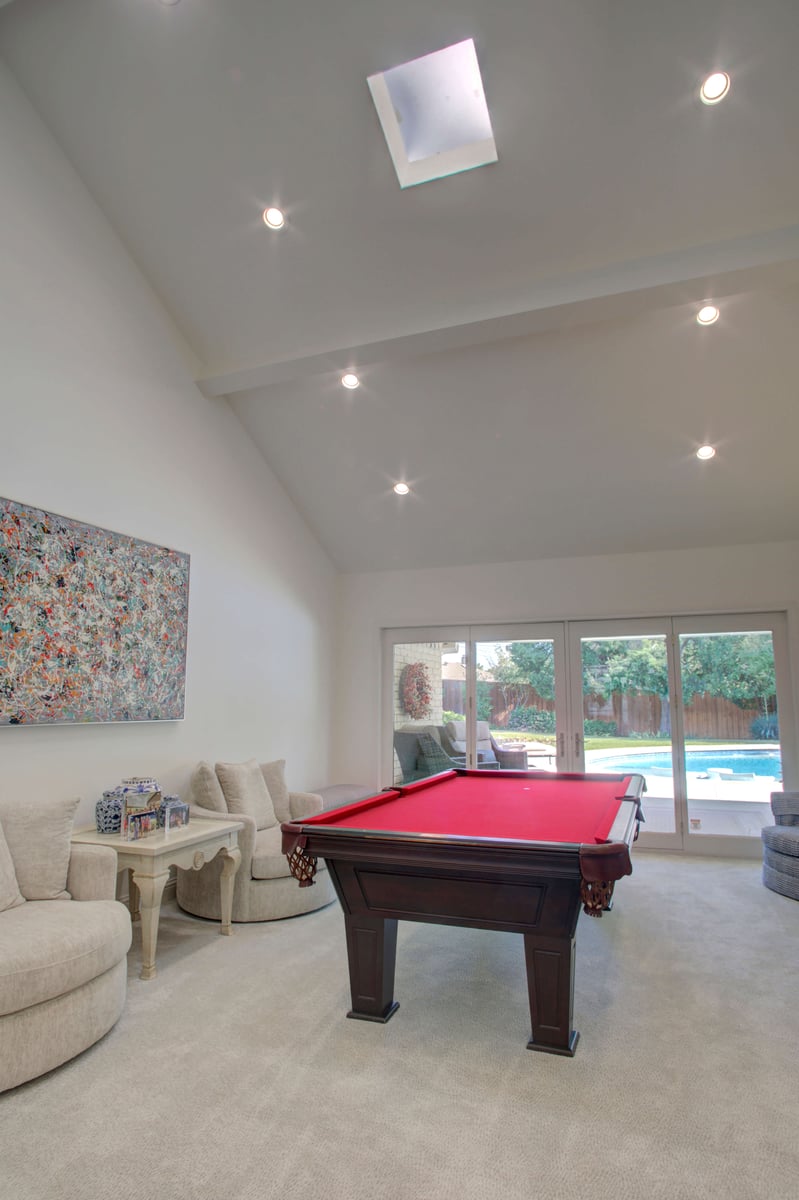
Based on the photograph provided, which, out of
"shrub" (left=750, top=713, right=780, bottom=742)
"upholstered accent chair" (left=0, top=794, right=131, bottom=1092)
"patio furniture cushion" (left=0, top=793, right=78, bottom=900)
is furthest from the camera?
"shrub" (left=750, top=713, right=780, bottom=742)

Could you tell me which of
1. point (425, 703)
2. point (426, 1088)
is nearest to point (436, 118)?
point (426, 1088)

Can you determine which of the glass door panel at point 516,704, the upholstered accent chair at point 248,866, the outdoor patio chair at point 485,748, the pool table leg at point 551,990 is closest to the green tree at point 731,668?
the glass door panel at point 516,704

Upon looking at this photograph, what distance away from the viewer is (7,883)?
2789 mm

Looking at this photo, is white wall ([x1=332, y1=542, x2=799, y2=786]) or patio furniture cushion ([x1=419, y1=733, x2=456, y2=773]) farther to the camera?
patio furniture cushion ([x1=419, y1=733, x2=456, y2=773])

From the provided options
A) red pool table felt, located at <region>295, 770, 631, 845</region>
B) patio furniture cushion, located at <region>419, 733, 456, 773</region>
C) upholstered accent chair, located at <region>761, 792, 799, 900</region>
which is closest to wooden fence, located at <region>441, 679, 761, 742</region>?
patio furniture cushion, located at <region>419, 733, 456, 773</region>

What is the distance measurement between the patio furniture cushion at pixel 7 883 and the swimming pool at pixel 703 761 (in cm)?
457

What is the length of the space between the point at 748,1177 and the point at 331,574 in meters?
5.59

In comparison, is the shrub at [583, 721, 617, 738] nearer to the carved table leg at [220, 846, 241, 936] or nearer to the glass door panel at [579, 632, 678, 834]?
the glass door panel at [579, 632, 678, 834]

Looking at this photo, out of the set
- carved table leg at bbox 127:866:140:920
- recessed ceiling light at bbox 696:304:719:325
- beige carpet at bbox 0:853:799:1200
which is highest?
recessed ceiling light at bbox 696:304:719:325

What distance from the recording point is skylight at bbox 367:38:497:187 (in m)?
3.59

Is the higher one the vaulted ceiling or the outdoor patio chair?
the vaulted ceiling

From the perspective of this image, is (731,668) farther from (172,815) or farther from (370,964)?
(172,815)

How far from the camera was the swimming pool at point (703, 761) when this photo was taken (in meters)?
5.61

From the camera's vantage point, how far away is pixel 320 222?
3.95m
